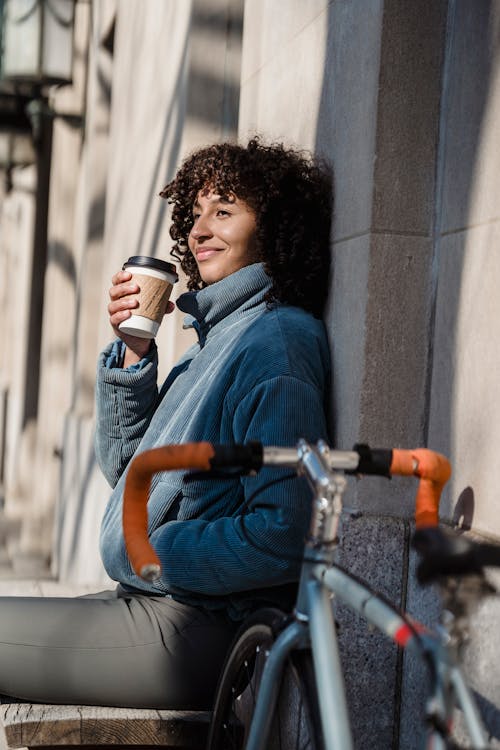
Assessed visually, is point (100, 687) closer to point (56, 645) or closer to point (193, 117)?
point (56, 645)

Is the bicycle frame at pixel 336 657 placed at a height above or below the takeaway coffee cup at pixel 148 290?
below

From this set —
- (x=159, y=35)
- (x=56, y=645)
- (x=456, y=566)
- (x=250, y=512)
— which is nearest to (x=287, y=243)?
(x=250, y=512)

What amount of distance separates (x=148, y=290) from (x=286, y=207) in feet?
1.50

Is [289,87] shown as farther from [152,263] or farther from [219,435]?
[219,435]

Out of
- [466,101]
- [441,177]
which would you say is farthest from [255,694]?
[466,101]

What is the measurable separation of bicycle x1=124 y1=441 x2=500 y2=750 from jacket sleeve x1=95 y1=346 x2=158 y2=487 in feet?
4.79

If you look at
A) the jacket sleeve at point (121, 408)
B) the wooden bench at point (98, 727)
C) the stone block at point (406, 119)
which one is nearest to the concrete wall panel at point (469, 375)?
the stone block at point (406, 119)

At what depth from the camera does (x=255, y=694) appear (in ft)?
7.73

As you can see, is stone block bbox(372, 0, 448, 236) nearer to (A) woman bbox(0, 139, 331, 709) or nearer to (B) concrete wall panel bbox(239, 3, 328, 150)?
(A) woman bbox(0, 139, 331, 709)

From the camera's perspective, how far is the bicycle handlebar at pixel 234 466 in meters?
1.81

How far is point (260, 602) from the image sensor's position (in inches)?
112

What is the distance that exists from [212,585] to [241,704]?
320 millimetres

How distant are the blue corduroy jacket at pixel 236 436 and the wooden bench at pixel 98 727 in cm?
30

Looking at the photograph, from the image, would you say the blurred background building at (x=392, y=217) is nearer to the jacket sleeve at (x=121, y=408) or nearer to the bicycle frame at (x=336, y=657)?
the bicycle frame at (x=336, y=657)
